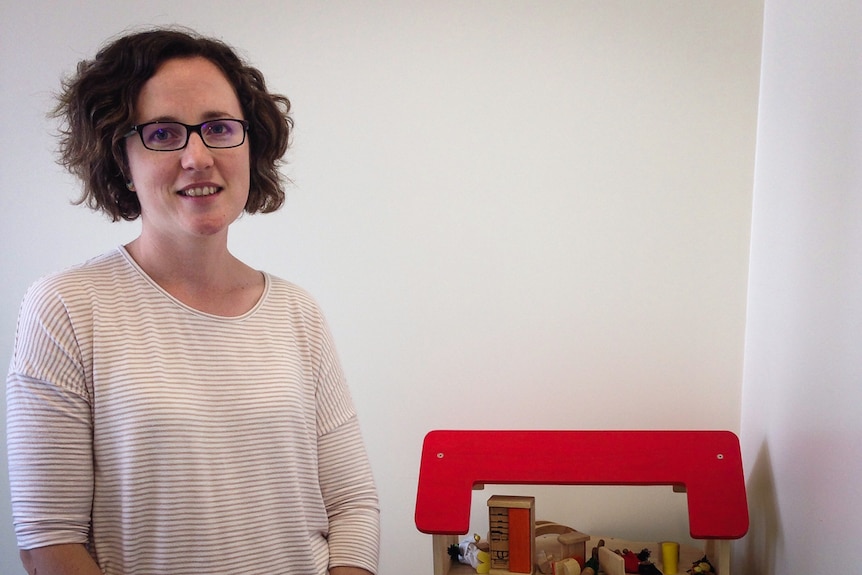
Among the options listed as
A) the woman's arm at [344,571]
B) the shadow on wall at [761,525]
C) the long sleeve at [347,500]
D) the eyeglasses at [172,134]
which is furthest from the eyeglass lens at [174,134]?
the shadow on wall at [761,525]

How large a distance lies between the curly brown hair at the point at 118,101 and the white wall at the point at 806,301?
1051mm

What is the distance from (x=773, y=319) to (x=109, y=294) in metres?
1.50

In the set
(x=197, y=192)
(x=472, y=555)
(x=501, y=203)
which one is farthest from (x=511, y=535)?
(x=197, y=192)

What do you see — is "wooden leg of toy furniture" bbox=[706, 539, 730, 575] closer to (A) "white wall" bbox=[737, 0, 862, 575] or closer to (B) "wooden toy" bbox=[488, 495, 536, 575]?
(A) "white wall" bbox=[737, 0, 862, 575]

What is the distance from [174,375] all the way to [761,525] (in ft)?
4.99

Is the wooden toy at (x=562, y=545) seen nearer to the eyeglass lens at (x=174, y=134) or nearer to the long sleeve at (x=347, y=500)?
the long sleeve at (x=347, y=500)

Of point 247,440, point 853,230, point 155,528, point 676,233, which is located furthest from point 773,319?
point 155,528

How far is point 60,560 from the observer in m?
1.19

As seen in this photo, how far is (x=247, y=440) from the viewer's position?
133 centimetres

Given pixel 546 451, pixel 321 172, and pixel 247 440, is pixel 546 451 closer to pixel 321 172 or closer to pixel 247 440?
pixel 247 440

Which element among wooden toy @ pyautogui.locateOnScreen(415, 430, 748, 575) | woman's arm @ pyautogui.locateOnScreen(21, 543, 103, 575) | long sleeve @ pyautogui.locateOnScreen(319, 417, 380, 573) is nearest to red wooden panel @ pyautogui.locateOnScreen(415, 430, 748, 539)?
wooden toy @ pyautogui.locateOnScreen(415, 430, 748, 575)

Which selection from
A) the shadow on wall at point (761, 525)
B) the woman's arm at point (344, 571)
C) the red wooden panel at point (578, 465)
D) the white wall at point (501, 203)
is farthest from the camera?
the white wall at point (501, 203)

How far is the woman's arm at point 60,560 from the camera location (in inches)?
47.0

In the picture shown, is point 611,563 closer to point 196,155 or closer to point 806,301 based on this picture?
point 806,301
